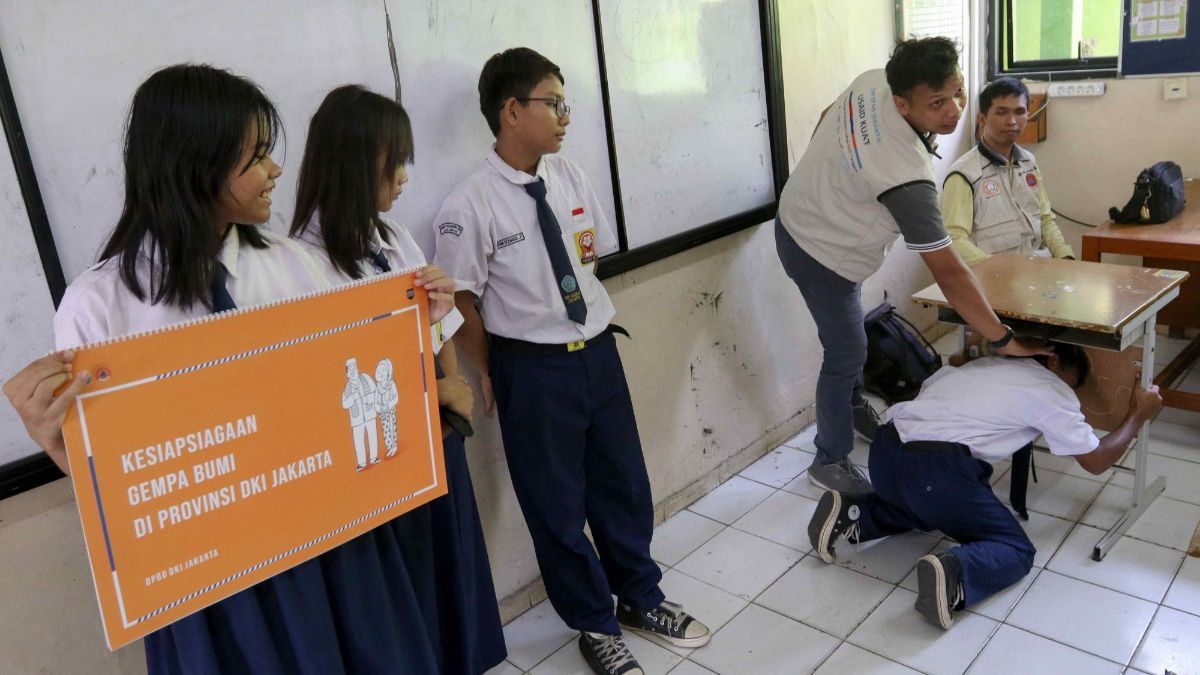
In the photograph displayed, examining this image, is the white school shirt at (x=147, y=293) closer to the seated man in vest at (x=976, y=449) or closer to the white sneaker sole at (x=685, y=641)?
the white sneaker sole at (x=685, y=641)

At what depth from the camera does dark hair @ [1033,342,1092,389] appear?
2559 millimetres

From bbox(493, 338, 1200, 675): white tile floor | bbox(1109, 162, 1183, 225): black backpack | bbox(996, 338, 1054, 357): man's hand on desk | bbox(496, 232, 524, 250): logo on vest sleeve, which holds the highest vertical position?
bbox(496, 232, 524, 250): logo on vest sleeve

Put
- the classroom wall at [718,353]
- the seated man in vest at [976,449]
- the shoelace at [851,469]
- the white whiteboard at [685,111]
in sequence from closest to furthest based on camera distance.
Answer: the seated man in vest at [976,449]
the classroom wall at [718,353]
the white whiteboard at [685,111]
the shoelace at [851,469]

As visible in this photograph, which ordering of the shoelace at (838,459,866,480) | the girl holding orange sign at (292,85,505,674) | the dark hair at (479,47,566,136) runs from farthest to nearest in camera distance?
the shoelace at (838,459,866,480)
the dark hair at (479,47,566,136)
the girl holding orange sign at (292,85,505,674)

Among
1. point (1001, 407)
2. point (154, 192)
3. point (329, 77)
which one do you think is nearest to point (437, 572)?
point (154, 192)

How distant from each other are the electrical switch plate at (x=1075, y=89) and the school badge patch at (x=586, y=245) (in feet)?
9.95

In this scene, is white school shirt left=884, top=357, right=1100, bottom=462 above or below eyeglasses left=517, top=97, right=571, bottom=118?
below

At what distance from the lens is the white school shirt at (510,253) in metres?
2.16

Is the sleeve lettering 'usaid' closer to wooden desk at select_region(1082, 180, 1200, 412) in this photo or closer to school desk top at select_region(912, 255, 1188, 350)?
school desk top at select_region(912, 255, 1188, 350)

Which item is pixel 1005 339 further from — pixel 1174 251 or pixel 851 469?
pixel 1174 251

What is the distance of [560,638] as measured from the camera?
2.55 metres

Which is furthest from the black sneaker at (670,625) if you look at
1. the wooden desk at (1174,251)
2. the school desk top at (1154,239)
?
the school desk top at (1154,239)

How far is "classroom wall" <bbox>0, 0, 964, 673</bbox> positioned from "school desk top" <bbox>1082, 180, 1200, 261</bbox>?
0.87 meters

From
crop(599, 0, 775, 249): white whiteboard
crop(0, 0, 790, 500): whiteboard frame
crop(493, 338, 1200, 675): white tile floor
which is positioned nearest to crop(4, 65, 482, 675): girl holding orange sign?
crop(0, 0, 790, 500): whiteboard frame
